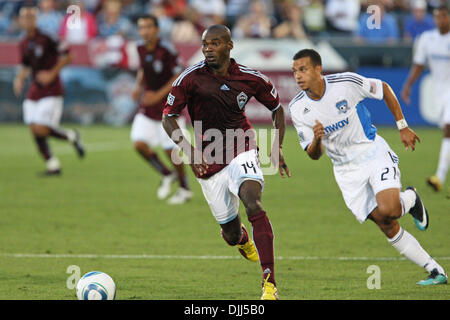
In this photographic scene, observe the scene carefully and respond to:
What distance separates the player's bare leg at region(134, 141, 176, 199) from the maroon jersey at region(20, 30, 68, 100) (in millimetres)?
3265

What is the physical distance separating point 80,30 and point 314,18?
245 inches

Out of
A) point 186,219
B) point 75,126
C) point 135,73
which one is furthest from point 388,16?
point 186,219

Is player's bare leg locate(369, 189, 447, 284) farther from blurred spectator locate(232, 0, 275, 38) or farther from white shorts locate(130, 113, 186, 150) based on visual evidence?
blurred spectator locate(232, 0, 275, 38)

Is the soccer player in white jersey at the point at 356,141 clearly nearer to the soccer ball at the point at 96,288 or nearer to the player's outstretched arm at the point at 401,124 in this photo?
the player's outstretched arm at the point at 401,124

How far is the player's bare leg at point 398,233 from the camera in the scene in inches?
274

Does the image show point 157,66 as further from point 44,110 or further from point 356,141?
point 356,141

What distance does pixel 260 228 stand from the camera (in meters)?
6.80

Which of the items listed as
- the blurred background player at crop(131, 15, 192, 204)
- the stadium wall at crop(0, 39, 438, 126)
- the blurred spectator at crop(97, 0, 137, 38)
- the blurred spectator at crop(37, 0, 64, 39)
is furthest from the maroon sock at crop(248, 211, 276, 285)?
the blurred spectator at crop(37, 0, 64, 39)

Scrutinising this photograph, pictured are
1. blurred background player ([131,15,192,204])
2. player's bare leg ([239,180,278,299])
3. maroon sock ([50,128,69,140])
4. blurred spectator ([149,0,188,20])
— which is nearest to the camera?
player's bare leg ([239,180,278,299])

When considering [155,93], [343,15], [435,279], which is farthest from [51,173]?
[343,15]

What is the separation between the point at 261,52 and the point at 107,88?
13.3ft

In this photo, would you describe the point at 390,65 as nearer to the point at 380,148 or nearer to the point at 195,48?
the point at 195,48

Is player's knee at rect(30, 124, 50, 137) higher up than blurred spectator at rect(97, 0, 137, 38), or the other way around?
blurred spectator at rect(97, 0, 137, 38)

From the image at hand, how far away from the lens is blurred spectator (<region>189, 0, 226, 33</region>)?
23391mm
